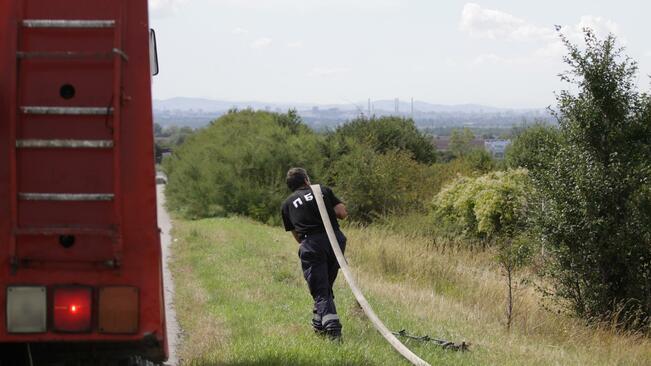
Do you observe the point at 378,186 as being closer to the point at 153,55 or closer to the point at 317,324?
the point at 317,324

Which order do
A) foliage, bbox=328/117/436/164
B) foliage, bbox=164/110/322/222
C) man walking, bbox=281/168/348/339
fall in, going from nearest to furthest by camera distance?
man walking, bbox=281/168/348/339, foliage, bbox=164/110/322/222, foliage, bbox=328/117/436/164

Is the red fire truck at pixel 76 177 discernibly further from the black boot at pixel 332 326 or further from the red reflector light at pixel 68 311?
the black boot at pixel 332 326

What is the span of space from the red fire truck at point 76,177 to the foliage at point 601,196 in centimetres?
1008

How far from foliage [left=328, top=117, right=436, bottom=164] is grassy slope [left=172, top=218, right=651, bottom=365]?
27.2 m

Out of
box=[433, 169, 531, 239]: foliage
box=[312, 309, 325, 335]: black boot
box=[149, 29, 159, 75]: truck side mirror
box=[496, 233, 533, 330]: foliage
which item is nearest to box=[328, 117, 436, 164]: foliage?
box=[433, 169, 531, 239]: foliage

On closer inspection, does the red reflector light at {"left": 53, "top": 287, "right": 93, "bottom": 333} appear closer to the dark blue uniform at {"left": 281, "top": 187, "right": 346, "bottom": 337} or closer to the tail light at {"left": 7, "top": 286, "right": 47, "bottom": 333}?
the tail light at {"left": 7, "top": 286, "right": 47, "bottom": 333}

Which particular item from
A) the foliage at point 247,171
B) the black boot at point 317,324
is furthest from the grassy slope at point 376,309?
the foliage at point 247,171

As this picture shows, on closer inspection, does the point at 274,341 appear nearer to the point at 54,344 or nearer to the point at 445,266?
the point at 54,344

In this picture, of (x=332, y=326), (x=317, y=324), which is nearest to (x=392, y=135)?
(x=317, y=324)

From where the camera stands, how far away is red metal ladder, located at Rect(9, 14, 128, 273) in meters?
4.93

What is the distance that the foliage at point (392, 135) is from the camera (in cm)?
4778

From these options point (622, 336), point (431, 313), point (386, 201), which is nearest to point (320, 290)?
point (431, 313)

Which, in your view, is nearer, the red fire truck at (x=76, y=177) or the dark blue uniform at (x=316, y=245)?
the red fire truck at (x=76, y=177)

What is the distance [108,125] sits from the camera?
5.04 metres
